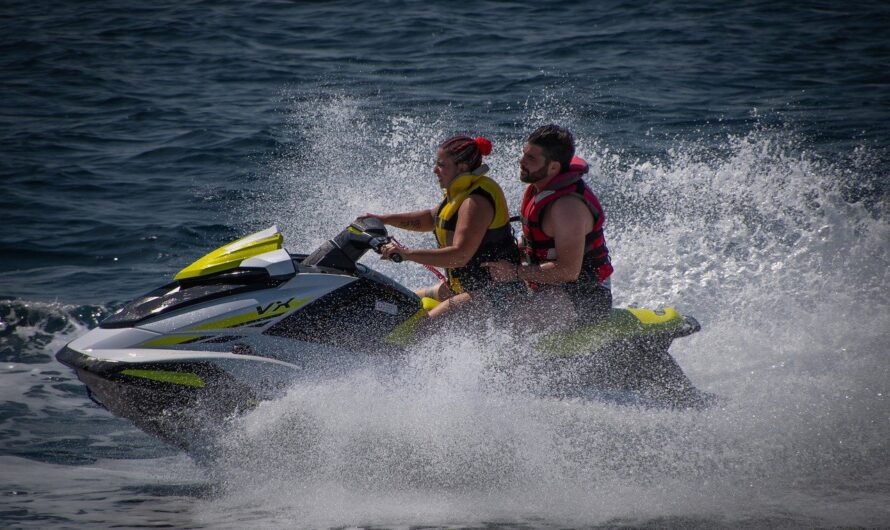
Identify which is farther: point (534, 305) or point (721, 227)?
point (721, 227)

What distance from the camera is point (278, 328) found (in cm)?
429

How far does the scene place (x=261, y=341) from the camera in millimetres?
4262

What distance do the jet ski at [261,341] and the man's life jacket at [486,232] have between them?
1.05 ft

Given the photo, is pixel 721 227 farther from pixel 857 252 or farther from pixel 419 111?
pixel 419 111

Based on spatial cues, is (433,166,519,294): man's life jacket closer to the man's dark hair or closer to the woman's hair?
the woman's hair

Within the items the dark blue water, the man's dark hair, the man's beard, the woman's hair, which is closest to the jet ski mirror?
the woman's hair

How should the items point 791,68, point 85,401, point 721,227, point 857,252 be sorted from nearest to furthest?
point 85,401 → point 857,252 → point 721,227 → point 791,68

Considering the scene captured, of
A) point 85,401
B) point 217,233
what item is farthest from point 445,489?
point 217,233

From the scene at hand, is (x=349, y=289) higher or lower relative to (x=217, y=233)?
higher

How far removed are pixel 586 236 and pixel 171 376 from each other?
2233 mm

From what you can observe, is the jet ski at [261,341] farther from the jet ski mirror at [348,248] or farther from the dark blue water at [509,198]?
the dark blue water at [509,198]

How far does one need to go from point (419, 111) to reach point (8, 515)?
7.73 m

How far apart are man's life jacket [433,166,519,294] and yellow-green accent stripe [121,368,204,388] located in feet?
4.82

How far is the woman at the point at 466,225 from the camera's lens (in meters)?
4.45
